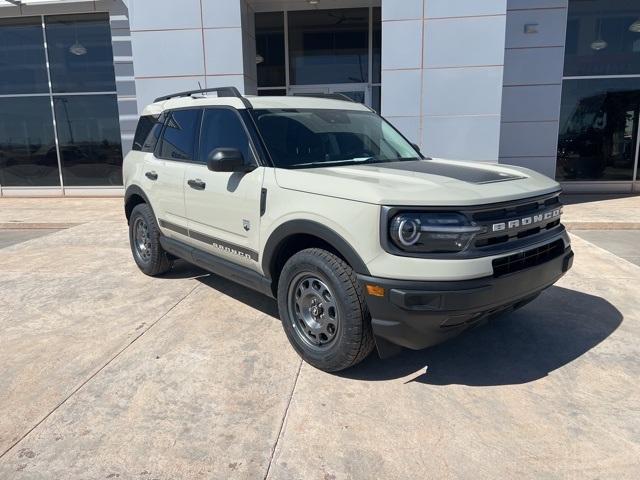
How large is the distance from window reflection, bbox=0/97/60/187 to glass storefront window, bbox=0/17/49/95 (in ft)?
1.06

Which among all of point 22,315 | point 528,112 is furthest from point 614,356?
point 528,112

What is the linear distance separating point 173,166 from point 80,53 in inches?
408

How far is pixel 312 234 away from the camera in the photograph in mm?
3348

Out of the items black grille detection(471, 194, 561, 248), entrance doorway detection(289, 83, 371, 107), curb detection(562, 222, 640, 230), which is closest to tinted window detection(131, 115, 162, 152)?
black grille detection(471, 194, 561, 248)

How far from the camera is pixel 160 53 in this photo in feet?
33.6

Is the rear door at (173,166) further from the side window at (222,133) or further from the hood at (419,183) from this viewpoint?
the hood at (419,183)

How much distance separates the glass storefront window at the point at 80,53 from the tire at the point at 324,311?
11747 mm

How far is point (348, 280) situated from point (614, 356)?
219 cm

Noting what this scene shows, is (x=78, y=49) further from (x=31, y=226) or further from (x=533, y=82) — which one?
(x=533, y=82)

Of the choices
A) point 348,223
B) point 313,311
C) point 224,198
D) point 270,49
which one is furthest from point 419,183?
point 270,49

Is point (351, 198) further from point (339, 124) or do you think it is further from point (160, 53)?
point (160, 53)

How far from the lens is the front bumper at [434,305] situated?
285cm

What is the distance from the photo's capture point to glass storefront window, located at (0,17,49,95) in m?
13.2

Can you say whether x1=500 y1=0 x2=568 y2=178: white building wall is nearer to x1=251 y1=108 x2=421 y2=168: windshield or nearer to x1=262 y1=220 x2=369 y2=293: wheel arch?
x1=251 y1=108 x2=421 y2=168: windshield
